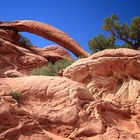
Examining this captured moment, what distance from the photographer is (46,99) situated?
7395 mm

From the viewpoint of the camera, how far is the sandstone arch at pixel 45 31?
71.8 feet

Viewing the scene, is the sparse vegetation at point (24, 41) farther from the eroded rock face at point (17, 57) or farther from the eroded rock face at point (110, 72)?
the eroded rock face at point (110, 72)

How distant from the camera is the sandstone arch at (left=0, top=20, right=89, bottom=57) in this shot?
21.9 m

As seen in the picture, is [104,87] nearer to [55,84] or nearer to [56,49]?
[55,84]

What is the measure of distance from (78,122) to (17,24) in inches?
641

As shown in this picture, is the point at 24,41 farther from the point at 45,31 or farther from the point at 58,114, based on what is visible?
the point at 58,114

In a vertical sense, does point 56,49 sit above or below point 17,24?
below

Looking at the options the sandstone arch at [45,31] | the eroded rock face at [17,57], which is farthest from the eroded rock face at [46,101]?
the sandstone arch at [45,31]

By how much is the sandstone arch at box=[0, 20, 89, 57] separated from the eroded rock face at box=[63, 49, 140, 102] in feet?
35.8

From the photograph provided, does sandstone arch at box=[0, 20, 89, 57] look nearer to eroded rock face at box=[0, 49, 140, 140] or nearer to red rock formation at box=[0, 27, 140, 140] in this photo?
red rock formation at box=[0, 27, 140, 140]

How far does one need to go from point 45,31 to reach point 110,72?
11971 mm

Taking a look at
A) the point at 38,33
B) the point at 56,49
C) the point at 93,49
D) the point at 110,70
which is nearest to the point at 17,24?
the point at 38,33

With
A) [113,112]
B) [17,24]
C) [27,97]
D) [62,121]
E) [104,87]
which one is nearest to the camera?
[62,121]

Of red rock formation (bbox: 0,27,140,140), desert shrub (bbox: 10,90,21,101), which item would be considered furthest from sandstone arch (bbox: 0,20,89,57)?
desert shrub (bbox: 10,90,21,101)
